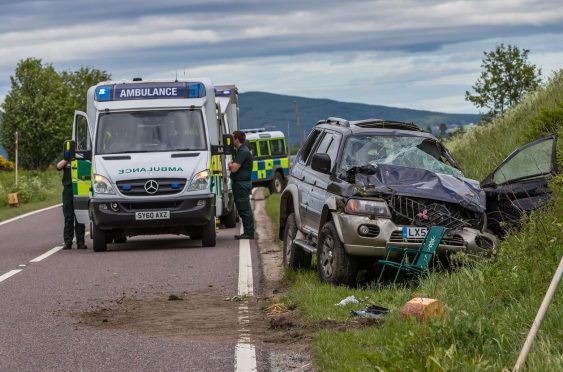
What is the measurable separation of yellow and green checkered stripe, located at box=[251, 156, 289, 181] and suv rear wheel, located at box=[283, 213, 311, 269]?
3122 cm

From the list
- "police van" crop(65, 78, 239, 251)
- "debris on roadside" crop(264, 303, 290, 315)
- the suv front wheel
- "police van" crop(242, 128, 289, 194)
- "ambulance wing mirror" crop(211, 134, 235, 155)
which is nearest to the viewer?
"debris on roadside" crop(264, 303, 290, 315)

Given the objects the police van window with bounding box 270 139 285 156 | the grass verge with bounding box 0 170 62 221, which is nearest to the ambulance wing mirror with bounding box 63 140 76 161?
the grass verge with bounding box 0 170 62 221

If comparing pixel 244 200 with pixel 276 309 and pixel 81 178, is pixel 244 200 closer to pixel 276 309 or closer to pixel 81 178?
pixel 81 178

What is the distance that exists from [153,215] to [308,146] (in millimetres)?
4896

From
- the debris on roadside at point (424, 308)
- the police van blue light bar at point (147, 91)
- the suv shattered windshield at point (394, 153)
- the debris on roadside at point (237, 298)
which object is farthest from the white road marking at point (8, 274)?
the debris on roadside at point (424, 308)

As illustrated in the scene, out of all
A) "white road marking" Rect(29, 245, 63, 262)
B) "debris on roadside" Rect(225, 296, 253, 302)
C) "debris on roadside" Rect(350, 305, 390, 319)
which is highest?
"debris on roadside" Rect(350, 305, 390, 319)

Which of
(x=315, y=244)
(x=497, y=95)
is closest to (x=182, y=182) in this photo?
(x=315, y=244)

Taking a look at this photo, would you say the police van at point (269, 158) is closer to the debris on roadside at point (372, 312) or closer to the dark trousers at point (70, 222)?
the dark trousers at point (70, 222)

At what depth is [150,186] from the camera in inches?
753

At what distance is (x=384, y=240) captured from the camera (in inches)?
465

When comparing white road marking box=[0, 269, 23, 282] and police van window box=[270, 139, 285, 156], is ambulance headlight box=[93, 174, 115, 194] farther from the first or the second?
police van window box=[270, 139, 285, 156]

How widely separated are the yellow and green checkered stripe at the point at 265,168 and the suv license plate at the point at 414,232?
33854mm

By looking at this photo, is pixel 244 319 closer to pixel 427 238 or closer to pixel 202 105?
pixel 427 238

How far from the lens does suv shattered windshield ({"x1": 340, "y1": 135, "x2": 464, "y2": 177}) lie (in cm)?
1315
